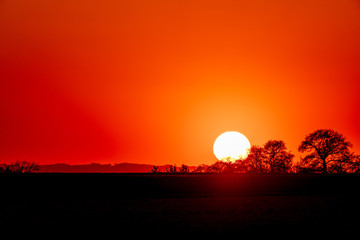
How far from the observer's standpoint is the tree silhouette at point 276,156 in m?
54.3

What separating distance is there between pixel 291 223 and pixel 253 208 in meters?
3.66

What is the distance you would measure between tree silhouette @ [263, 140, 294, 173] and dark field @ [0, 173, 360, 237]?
1945cm

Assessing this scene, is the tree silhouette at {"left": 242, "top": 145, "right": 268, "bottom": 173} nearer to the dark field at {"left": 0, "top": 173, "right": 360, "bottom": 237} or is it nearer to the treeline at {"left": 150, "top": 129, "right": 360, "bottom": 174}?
the treeline at {"left": 150, "top": 129, "right": 360, "bottom": 174}

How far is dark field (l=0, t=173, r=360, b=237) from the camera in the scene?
17984mm

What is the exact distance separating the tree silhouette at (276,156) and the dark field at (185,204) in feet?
63.8

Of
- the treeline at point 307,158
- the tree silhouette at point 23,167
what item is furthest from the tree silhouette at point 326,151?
the tree silhouette at point 23,167

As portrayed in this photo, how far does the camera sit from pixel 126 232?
16.6 metres

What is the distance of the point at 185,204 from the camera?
76.2 feet

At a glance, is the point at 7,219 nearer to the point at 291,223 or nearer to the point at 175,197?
the point at 175,197

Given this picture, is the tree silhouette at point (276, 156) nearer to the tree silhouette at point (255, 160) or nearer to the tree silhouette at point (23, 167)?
the tree silhouette at point (255, 160)

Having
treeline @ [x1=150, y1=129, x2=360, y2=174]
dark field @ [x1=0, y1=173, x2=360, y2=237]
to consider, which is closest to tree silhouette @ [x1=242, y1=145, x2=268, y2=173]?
treeline @ [x1=150, y1=129, x2=360, y2=174]

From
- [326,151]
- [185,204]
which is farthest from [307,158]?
[185,204]

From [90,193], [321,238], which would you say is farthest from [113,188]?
[321,238]

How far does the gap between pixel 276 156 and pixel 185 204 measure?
35.0 metres
